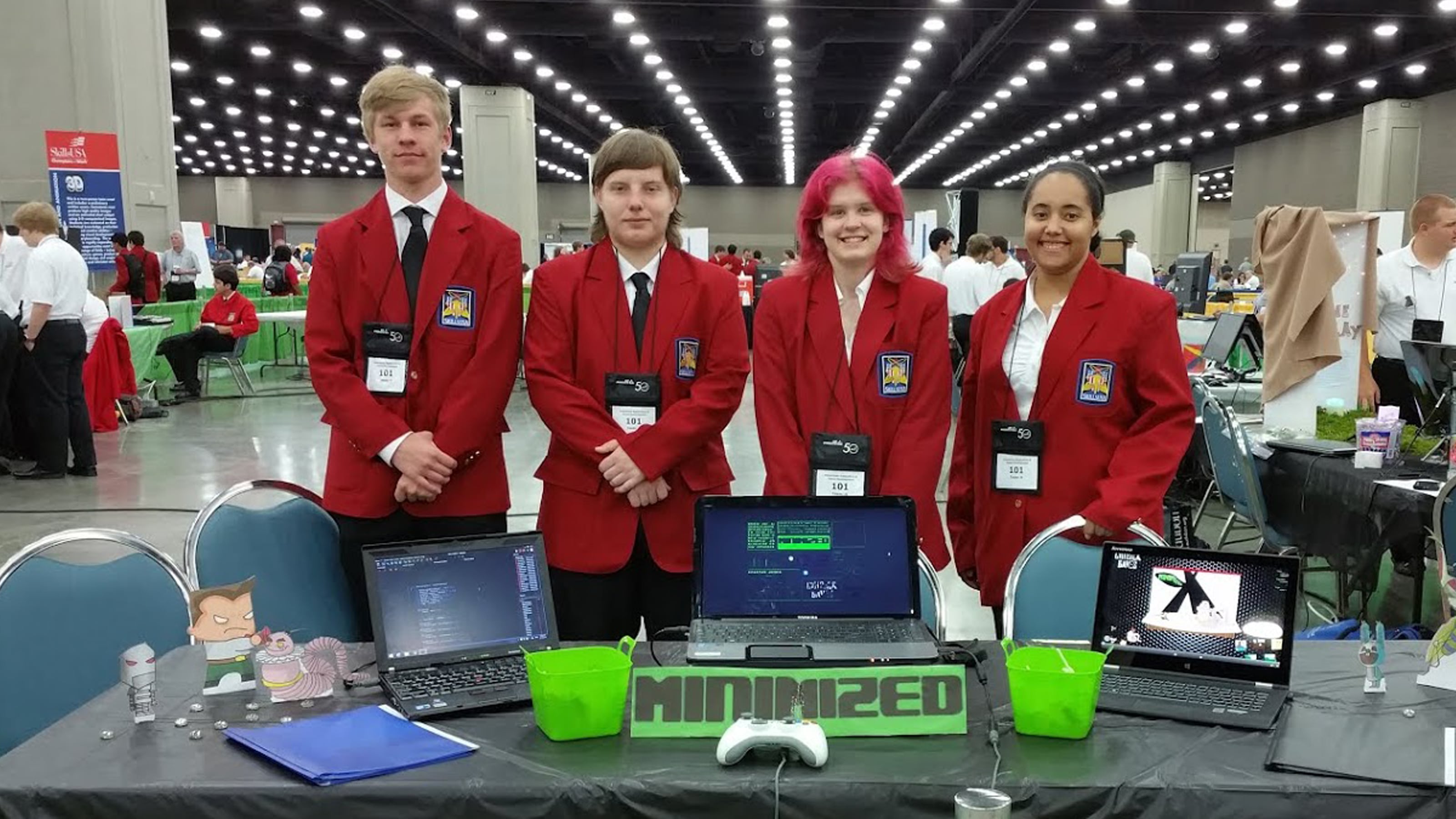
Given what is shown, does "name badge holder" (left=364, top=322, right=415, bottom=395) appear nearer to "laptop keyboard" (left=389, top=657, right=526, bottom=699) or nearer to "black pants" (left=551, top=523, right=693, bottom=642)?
"black pants" (left=551, top=523, right=693, bottom=642)

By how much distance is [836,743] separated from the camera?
1475mm

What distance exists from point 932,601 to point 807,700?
2.25 ft

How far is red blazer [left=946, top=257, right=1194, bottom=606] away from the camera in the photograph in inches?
86.6

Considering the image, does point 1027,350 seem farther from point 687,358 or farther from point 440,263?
point 440,263

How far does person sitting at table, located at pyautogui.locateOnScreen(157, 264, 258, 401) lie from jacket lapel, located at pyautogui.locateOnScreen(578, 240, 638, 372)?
28.2 feet

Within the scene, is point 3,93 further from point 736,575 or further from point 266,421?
point 736,575

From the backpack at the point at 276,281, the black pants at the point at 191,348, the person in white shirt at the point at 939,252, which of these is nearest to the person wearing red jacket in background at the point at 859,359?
the person in white shirt at the point at 939,252

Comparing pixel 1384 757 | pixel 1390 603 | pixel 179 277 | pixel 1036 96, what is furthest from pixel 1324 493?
pixel 1036 96

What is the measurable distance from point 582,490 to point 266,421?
24.0 feet

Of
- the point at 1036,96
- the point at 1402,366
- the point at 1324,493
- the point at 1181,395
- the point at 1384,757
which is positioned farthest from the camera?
the point at 1036,96

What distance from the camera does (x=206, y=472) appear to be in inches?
262

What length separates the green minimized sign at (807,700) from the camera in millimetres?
1498

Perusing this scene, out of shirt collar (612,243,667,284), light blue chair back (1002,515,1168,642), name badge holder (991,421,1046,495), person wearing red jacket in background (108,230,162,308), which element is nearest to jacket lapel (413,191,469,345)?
shirt collar (612,243,667,284)

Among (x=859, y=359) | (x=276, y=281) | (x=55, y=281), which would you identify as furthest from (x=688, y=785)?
(x=276, y=281)
